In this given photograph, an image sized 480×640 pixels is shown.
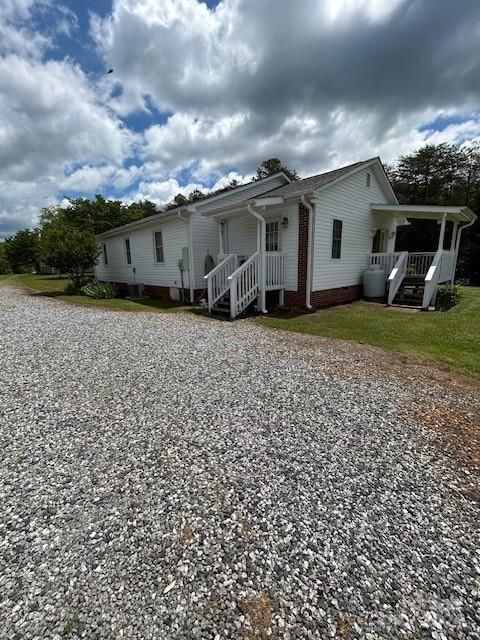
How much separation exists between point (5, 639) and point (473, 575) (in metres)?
2.44

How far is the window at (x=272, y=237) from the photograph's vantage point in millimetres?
10234

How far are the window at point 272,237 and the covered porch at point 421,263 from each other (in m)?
4.12

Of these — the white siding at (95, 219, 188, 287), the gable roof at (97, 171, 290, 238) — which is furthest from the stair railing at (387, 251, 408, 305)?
the white siding at (95, 219, 188, 287)

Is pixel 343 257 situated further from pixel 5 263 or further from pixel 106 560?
pixel 5 263

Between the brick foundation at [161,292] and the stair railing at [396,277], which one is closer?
the stair railing at [396,277]

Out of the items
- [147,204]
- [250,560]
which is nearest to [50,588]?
[250,560]

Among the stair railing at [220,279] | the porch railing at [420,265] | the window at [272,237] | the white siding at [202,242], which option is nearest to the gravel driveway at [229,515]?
the stair railing at [220,279]

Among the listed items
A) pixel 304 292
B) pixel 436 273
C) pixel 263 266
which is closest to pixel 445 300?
pixel 436 273

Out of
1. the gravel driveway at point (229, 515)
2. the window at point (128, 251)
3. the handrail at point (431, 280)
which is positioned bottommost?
the gravel driveway at point (229, 515)

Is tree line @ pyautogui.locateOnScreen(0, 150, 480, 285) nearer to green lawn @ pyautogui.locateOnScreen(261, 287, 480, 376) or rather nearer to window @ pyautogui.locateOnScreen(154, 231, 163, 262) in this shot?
window @ pyautogui.locateOnScreen(154, 231, 163, 262)

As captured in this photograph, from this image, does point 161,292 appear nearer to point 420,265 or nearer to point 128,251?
point 128,251

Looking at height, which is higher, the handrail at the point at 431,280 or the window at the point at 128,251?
the window at the point at 128,251

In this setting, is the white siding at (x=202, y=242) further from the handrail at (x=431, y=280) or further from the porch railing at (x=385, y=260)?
the handrail at (x=431, y=280)

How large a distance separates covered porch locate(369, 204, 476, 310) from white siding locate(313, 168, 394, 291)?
542 millimetres
